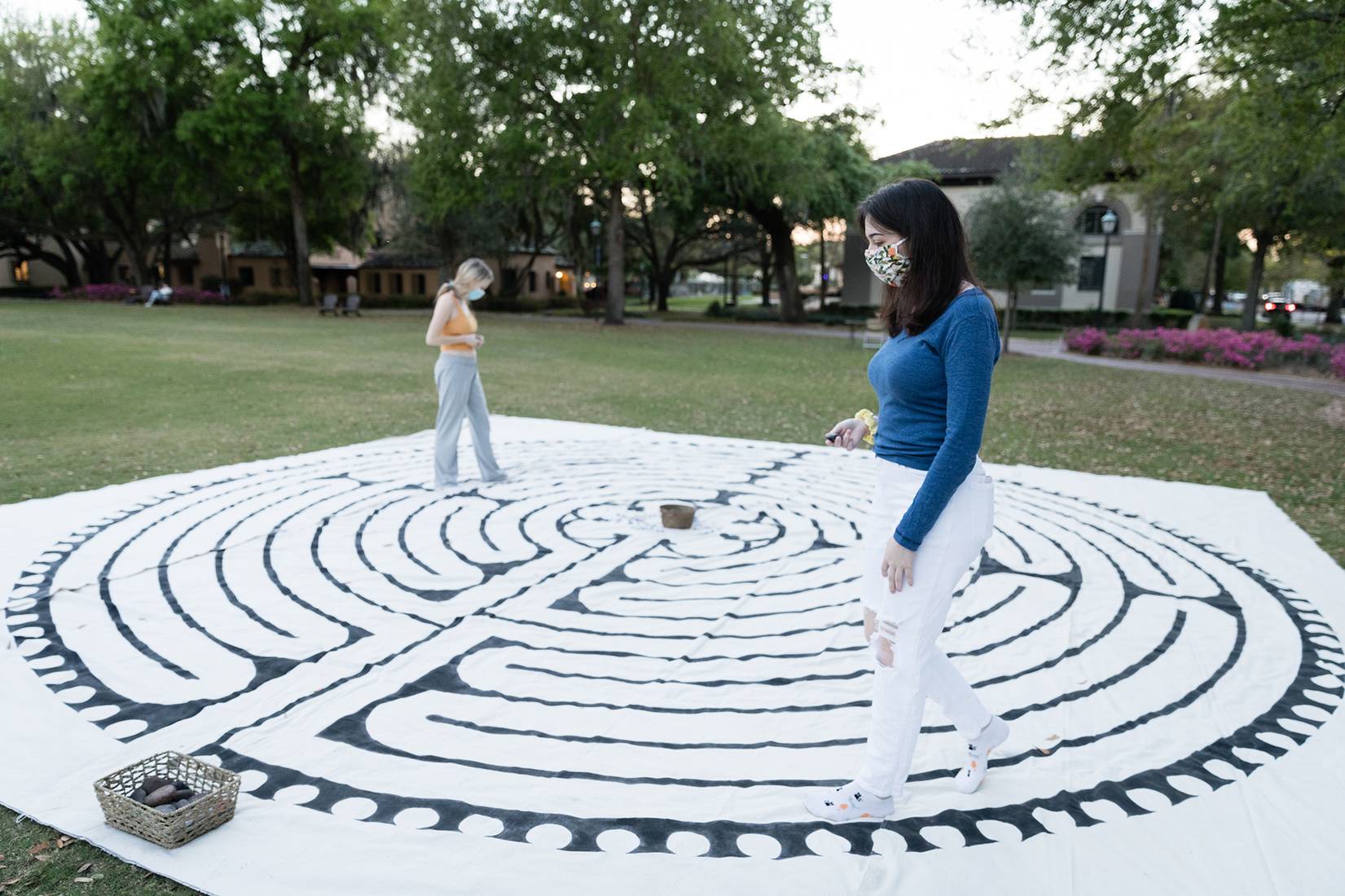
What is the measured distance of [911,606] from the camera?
2.45 m

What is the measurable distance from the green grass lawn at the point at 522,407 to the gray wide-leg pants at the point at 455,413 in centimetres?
225

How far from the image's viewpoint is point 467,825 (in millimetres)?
2699

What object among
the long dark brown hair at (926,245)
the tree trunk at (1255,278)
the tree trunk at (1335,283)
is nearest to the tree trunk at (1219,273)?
the tree trunk at (1335,283)

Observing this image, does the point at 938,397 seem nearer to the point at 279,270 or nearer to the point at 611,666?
the point at 611,666

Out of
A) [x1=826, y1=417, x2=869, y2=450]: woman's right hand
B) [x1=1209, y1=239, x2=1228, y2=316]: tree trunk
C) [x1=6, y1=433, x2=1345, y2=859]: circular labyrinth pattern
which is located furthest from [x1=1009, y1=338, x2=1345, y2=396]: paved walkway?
[x1=1209, y1=239, x2=1228, y2=316]: tree trunk

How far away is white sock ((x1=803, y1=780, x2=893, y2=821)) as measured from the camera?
274 centimetres

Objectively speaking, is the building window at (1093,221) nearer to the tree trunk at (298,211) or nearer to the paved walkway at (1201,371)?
the paved walkway at (1201,371)

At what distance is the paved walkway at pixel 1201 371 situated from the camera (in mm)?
16531

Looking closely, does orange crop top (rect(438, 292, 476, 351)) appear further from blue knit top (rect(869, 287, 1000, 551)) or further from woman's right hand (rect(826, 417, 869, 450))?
blue knit top (rect(869, 287, 1000, 551))

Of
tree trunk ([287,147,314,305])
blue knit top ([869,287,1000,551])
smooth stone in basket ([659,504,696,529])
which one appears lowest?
smooth stone in basket ([659,504,696,529])

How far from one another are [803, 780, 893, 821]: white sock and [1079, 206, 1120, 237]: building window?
122 ft

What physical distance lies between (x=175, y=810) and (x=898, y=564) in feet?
7.18

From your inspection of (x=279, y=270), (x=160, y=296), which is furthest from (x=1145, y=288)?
(x=279, y=270)

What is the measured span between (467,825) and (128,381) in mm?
12340
